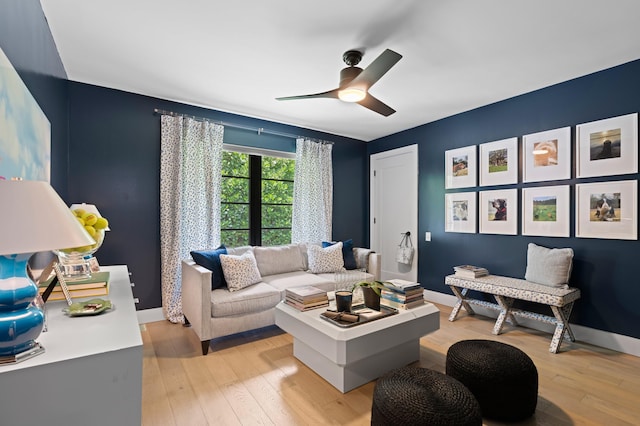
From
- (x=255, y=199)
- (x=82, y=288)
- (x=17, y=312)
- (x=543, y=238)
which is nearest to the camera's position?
(x=17, y=312)

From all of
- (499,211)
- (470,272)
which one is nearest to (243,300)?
(470,272)

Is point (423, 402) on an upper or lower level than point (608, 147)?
lower

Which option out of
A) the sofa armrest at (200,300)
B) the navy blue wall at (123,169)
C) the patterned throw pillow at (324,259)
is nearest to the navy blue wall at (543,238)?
the patterned throw pillow at (324,259)

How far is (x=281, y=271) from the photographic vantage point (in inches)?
152

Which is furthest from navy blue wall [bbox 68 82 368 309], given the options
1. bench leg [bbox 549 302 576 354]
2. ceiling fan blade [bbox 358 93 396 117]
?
bench leg [bbox 549 302 576 354]

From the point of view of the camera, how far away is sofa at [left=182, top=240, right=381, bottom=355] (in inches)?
109

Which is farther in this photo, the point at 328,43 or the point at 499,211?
the point at 499,211

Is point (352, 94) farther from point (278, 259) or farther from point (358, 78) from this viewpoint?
point (278, 259)

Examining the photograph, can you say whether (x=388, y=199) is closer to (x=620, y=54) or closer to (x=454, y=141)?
(x=454, y=141)

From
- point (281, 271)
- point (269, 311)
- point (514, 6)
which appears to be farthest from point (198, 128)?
point (514, 6)

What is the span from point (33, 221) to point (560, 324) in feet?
12.0

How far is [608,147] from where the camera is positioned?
2834 mm

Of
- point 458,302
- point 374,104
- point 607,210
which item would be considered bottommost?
point 458,302

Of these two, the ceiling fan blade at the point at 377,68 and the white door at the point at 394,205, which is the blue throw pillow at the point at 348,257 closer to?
the white door at the point at 394,205
